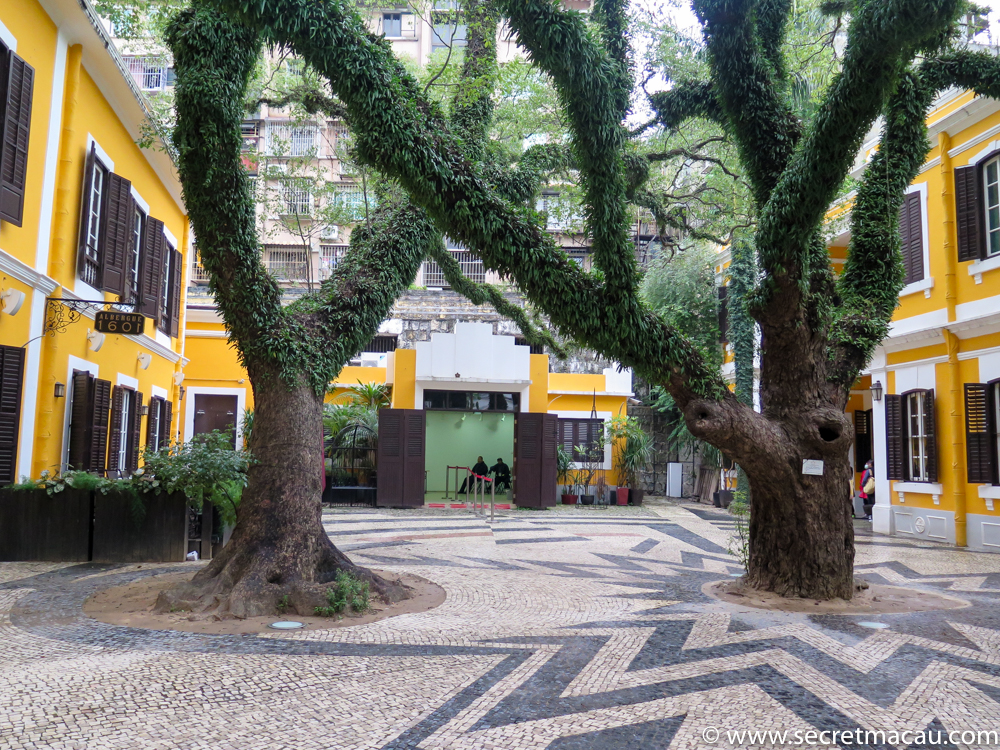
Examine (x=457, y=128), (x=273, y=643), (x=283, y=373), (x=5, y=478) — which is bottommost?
(x=273, y=643)

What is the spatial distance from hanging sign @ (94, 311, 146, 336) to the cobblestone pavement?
2.85 metres

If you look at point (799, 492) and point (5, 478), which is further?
point (5, 478)

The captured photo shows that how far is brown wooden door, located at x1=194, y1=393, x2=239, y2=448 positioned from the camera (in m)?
19.6

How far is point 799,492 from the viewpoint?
23.5 ft

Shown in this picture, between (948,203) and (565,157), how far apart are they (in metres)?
6.36

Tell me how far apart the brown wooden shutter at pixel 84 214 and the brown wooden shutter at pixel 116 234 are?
1.50 feet

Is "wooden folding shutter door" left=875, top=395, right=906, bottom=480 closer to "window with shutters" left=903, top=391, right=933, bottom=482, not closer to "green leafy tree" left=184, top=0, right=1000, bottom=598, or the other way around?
"window with shutters" left=903, top=391, right=933, bottom=482

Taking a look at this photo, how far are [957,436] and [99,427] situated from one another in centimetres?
1267

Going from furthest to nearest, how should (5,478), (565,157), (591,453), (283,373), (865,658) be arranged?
(591,453)
(565,157)
(5,478)
(283,373)
(865,658)

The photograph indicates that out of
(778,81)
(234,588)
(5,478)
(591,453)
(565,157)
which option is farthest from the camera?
(591,453)

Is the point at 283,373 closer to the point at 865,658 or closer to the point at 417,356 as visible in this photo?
the point at 865,658

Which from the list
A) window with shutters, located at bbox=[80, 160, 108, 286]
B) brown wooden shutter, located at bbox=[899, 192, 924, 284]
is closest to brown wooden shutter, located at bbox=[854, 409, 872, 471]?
brown wooden shutter, located at bbox=[899, 192, 924, 284]

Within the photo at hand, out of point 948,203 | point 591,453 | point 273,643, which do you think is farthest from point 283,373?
point 591,453

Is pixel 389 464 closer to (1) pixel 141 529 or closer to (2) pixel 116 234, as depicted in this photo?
(2) pixel 116 234
